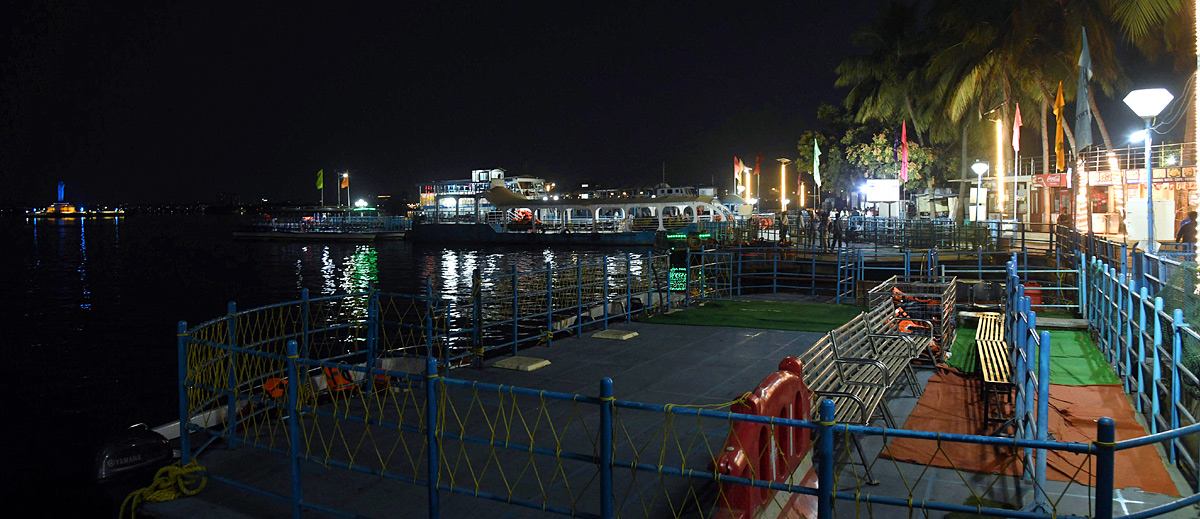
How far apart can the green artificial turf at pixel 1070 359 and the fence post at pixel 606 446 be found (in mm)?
7679

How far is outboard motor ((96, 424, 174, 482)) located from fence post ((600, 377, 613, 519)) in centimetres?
505

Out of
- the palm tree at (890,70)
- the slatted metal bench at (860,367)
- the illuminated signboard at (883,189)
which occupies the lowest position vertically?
the slatted metal bench at (860,367)

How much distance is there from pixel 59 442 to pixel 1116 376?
610 inches

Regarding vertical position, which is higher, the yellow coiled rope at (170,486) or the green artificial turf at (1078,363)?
the green artificial turf at (1078,363)

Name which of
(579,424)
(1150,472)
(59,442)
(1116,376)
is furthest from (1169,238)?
(59,442)

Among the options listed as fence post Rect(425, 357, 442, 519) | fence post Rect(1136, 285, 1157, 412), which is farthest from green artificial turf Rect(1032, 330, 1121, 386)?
fence post Rect(425, 357, 442, 519)

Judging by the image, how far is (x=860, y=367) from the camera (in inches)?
312

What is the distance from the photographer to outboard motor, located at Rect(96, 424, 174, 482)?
688 centimetres

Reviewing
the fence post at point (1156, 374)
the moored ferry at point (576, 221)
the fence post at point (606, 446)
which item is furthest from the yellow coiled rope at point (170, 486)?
the moored ferry at point (576, 221)

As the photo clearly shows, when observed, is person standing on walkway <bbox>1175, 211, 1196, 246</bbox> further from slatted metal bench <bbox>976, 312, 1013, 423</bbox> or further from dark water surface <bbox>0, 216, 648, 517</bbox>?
dark water surface <bbox>0, 216, 648, 517</bbox>

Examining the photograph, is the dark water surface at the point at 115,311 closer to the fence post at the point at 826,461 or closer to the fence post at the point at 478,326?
the fence post at the point at 478,326

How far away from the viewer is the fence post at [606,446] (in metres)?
4.25

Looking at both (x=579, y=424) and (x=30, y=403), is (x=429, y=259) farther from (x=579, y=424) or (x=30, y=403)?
(x=579, y=424)

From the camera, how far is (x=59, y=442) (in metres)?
11.9
